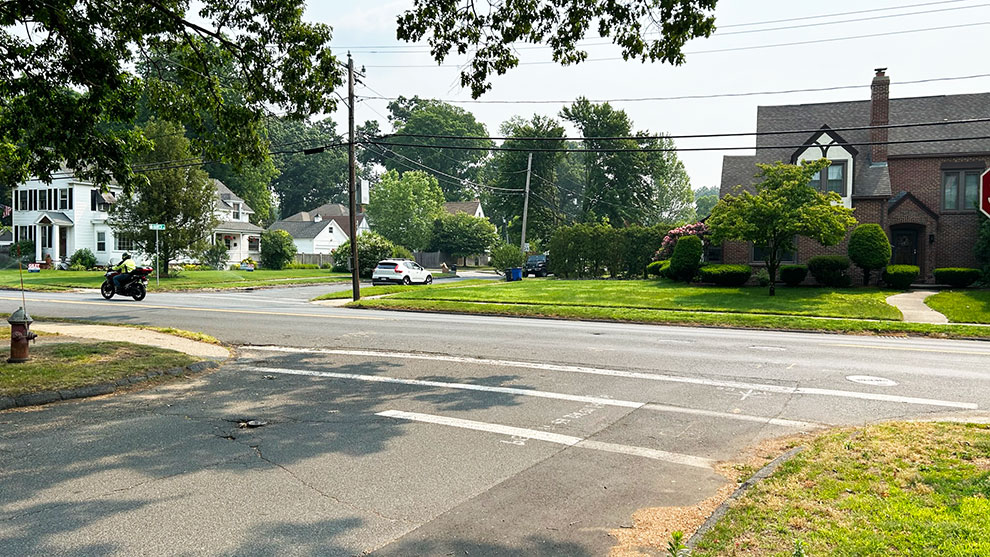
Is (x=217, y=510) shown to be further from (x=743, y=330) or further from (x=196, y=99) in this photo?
(x=743, y=330)

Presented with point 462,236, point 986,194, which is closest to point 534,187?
point 462,236

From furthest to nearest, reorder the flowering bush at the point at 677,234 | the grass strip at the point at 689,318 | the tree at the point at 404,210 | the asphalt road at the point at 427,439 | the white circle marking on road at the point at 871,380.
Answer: the tree at the point at 404,210 → the flowering bush at the point at 677,234 → the grass strip at the point at 689,318 → the white circle marking on road at the point at 871,380 → the asphalt road at the point at 427,439

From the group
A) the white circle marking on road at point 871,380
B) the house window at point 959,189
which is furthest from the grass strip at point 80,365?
the house window at point 959,189

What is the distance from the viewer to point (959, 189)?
98.6 ft

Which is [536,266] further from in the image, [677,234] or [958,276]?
[958,276]

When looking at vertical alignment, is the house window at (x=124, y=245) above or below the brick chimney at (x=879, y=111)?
below

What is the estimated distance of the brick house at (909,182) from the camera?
97.3ft

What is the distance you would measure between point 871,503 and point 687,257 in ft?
89.5

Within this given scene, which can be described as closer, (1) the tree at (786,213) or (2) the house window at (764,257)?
(1) the tree at (786,213)

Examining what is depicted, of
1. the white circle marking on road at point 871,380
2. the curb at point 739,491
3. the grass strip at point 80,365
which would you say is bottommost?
the curb at point 739,491

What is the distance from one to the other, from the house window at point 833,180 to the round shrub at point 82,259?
46.4 meters

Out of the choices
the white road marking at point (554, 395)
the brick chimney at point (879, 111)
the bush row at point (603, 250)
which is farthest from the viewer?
the bush row at point (603, 250)

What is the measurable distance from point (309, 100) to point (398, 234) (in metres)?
53.8

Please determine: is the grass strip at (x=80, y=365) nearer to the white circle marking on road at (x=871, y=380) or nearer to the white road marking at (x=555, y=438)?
the white road marking at (x=555, y=438)
